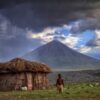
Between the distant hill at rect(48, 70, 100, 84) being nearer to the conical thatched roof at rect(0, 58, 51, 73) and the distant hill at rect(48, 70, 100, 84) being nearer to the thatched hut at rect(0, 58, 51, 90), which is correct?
the thatched hut at rect(0, 58, 51, 90)

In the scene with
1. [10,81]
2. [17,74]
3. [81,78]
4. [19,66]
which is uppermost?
[81,78]

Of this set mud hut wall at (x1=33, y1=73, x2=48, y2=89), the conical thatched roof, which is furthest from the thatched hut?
mud hut wall at (x1=33, y1=73, x2=48, y2=89)

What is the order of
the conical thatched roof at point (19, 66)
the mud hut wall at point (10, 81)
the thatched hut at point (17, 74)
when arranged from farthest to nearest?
the mud hut wall at point (10, 81) < the thatched hut at point (17, 74) < the conical thatched roof at point (19, 66)

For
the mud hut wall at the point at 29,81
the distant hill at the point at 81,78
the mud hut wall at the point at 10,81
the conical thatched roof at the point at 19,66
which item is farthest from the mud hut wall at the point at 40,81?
the distant hill at the point at 81,78

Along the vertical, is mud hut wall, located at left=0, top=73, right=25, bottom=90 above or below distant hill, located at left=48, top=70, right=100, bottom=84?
below

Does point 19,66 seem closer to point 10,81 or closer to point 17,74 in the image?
point 17,74

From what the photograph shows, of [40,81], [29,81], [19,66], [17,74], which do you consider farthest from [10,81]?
[40,81]

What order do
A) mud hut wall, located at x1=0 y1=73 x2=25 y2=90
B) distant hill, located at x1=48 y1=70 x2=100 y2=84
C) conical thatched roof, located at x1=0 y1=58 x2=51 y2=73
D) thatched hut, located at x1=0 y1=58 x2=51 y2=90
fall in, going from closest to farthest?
conical thatched roof, located at x1=0 y1=58 x2=51 y2=73 → thatched hut, located at x1=0 y1=58 x2=51 y2=90 → mud hut wall, located at x1=0 y1=73 x2=25 y2=90 → distant hill, located at x1=48 y1=70 x2=100 y2=84

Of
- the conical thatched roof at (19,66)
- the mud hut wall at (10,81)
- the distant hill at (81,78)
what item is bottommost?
the mud hut wall at (10,81)

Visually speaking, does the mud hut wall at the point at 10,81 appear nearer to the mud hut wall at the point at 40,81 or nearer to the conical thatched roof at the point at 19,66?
the conical thatched roof at the point at 19,66

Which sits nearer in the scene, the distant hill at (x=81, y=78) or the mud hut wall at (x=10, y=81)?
the mud hut wall at (x=10, y=81)

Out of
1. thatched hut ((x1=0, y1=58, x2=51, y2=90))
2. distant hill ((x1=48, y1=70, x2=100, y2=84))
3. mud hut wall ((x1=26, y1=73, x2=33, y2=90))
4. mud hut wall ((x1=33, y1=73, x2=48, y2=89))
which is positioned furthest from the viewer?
distant hill ((x1=48, y1=70, x2=100, y2=84))

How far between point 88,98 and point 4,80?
20.5 metres

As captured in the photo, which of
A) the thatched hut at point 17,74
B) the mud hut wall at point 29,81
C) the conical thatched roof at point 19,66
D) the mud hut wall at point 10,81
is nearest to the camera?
the conical thatched roof at point 19,66
